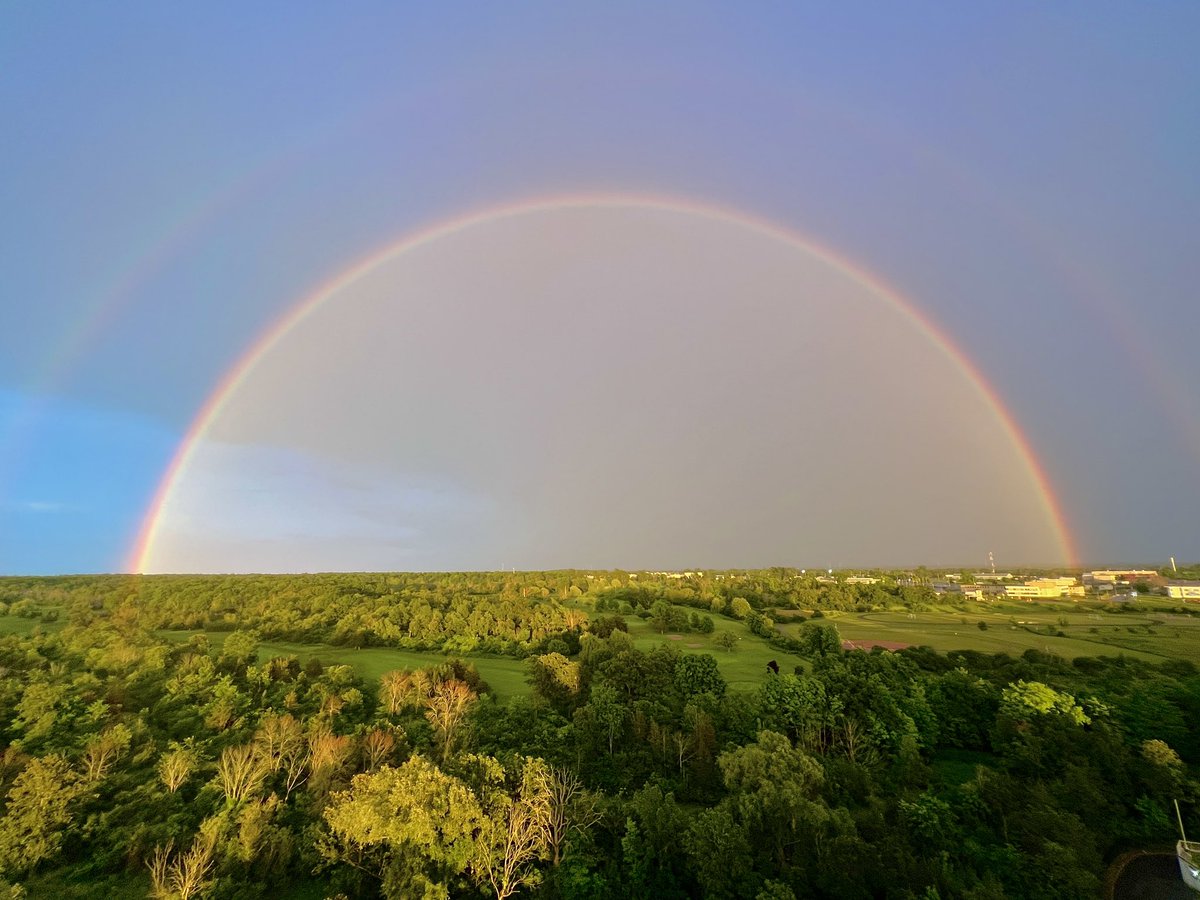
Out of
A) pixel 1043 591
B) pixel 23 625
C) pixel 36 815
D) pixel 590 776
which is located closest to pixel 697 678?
pixel 590 776

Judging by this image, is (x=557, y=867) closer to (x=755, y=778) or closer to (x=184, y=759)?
(x=755, y=778)

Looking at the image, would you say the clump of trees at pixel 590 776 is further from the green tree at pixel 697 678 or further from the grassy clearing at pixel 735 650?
the grassy clearing at pixel 735 650

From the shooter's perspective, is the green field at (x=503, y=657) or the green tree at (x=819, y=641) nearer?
the green field at (x=503, y=657)

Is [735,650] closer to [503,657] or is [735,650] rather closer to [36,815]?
[503,657]

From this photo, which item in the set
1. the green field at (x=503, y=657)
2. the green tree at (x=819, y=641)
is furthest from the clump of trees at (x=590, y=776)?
the green tree at (x=819, y=641)

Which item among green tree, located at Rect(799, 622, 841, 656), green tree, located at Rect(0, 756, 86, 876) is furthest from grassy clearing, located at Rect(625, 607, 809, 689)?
green tree, located at Rect(0, 756, 86, 876)

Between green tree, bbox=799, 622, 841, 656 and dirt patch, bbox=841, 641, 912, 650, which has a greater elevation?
green tree, bbox=799, 622, 841, 656

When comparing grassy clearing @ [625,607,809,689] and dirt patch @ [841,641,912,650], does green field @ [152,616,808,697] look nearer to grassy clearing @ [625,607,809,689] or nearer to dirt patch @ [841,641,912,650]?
grassy clearing @ [625,607,809,689]

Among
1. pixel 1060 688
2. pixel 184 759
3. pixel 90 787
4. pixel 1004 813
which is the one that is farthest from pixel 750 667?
pixel 90 787
